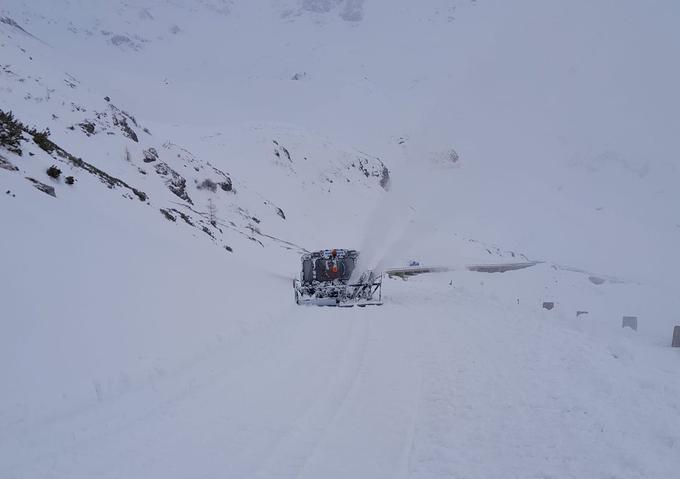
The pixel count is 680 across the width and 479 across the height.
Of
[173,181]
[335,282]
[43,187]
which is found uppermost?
[173,181]

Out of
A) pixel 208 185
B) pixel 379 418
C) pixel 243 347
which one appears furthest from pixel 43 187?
pixel 208 185

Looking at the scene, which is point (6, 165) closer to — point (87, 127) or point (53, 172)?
point (53, 172)

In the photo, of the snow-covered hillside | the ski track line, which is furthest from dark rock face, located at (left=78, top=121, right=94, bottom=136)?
the ski track line

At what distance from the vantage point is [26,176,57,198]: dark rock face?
1193cm

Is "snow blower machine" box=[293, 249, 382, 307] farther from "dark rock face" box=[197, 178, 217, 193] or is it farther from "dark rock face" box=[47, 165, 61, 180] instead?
"dark rock face" box=[197, 178, 217, 193]

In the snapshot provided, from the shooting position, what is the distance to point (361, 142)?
280ft

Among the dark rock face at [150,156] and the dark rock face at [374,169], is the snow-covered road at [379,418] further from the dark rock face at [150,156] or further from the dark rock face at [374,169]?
the dark rock face at [374,169]

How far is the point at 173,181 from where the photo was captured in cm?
3469

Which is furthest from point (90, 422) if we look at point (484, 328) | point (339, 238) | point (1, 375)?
point (339, 238)

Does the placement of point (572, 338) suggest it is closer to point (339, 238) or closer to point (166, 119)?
point (339, 238)

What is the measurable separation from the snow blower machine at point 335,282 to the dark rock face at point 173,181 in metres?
17.5

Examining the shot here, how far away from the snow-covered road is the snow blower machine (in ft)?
25.1

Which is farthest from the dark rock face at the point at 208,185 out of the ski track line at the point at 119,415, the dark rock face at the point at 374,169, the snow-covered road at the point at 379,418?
the ski track line at the point at 119,415

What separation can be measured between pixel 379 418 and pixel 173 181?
3232 cm
